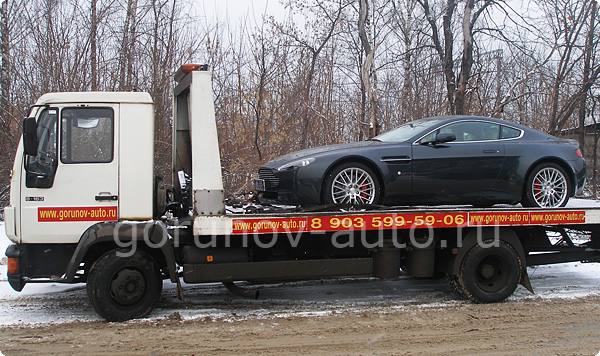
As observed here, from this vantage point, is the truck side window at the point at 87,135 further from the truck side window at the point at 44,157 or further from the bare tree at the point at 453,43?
the bare tree at the point at 453,43

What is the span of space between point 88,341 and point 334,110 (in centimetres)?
1349

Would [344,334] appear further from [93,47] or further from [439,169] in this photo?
[93,47]

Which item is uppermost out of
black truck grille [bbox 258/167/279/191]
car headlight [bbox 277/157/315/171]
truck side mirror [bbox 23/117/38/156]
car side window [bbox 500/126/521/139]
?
car side window [bbox 500/126/521/139]

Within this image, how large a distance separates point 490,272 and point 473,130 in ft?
6.26

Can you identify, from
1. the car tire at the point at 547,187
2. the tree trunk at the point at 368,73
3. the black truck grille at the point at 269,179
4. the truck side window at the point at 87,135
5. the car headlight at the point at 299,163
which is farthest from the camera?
the tree trunk at the point at 368,73

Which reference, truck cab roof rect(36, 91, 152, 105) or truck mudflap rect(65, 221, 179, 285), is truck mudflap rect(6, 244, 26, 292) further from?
truck cab roof rect(36, 91, 152, 105)

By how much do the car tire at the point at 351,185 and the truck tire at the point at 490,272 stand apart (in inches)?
56.1

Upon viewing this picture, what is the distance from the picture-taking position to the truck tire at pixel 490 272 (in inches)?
232

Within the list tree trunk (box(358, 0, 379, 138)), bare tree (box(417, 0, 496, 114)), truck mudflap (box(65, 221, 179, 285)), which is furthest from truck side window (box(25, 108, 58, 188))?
bare tree (box(417, 0, 496, 114))

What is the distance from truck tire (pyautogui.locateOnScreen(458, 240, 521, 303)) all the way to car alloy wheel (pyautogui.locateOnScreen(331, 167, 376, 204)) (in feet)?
4.84

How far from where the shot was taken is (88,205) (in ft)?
A: 16.4

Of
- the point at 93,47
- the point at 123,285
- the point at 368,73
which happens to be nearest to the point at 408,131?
the point at 123,285

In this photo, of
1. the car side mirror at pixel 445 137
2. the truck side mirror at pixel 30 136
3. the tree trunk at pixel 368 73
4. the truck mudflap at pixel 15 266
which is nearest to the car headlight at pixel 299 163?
the car side mirror at pixel 445 137

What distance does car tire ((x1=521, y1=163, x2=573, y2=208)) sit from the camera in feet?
20.7
